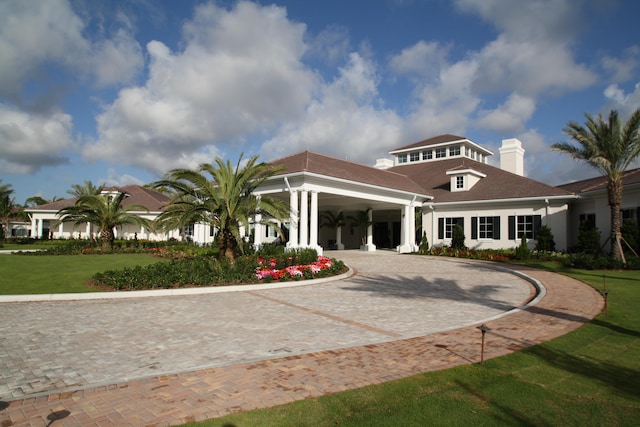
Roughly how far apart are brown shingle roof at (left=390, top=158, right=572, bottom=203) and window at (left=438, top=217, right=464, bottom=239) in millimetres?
1375

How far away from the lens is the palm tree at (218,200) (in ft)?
49.3

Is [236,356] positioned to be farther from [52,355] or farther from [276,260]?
[276,260]

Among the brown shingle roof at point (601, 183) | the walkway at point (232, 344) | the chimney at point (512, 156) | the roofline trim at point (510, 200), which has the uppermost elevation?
the chimney at point (512, 156)

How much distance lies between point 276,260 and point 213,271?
272 centimetres

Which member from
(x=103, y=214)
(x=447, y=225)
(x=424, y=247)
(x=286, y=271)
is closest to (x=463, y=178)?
(x=447, y=225)

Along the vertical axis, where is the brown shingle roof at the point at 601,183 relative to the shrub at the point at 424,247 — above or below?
above

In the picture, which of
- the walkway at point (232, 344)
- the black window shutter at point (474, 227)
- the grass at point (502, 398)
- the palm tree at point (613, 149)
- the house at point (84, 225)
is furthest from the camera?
the house at point (84, 225)

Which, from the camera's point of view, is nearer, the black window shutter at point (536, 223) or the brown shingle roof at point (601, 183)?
the brown shingle roof at point (601, 183)

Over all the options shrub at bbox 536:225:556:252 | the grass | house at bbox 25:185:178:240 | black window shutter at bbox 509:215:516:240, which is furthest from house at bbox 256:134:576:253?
the grass

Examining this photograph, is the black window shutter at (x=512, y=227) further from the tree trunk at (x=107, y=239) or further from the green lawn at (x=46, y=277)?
the tree trunk at (x=107, y=239)

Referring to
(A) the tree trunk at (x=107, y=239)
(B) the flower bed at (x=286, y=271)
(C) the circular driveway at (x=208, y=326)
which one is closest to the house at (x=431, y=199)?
(B) the flower bed at (x=286, y=271)

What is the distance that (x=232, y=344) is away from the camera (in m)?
6.75

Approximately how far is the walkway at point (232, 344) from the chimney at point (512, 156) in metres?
23.9

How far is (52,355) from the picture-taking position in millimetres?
6035
